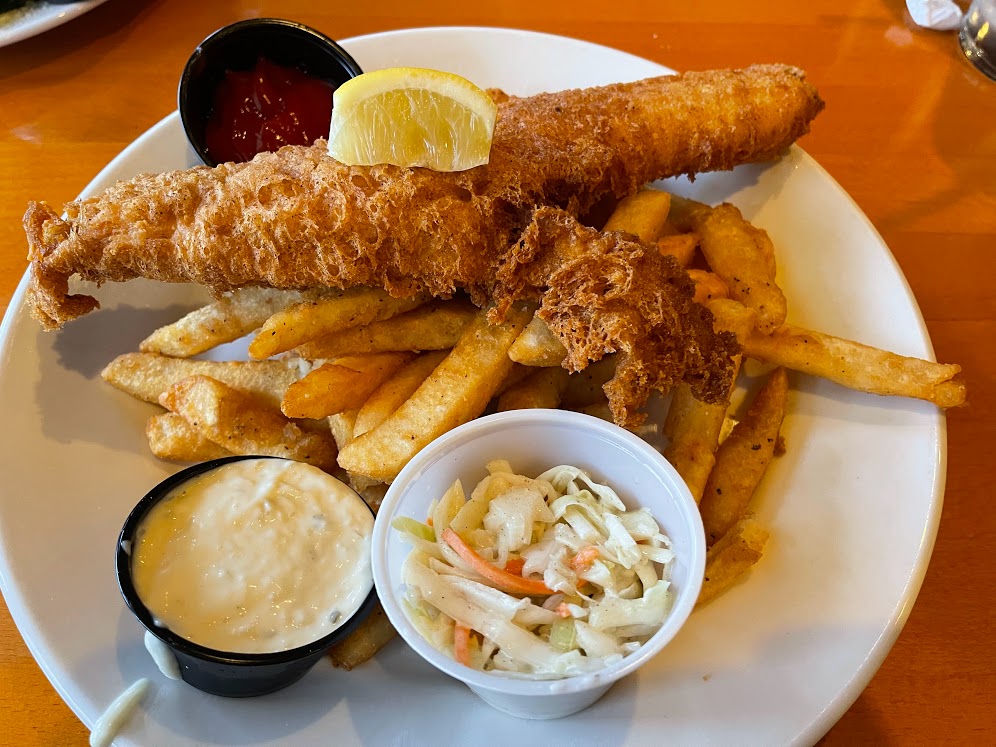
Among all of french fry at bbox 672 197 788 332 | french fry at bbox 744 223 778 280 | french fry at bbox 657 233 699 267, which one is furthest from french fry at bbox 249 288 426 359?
french fry at bbox 744 223 778 280

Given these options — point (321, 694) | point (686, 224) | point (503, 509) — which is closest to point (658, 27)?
point (686, 224)

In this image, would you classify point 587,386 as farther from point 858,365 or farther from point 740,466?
point 858,365

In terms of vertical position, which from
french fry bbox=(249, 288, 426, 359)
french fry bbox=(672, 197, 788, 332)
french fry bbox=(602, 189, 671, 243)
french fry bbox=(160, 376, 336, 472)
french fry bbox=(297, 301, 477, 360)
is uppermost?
french fry bbox=(602, 189, 671, 243)

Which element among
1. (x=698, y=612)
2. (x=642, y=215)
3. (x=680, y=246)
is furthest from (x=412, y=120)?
(x=698, y=612)

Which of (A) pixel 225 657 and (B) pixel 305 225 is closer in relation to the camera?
(A) pixel 225 657

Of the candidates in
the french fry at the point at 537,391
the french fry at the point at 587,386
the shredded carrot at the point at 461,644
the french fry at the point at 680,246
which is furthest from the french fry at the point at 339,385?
the french fry at the point at 680,246

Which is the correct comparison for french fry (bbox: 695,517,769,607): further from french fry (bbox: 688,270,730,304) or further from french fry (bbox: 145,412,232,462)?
french fry (bbox: 145,412,232,462)

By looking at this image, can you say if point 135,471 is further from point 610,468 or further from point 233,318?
point 610,468
